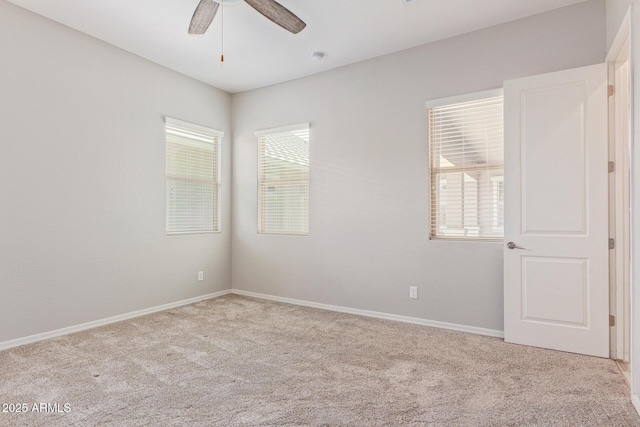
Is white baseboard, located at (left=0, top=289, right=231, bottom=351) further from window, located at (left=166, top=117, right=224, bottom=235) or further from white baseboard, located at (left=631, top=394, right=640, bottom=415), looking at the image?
white baseboard, located at (left=631, top=394, right=640, bottom=415)

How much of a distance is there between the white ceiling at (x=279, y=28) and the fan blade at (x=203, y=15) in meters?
0.38

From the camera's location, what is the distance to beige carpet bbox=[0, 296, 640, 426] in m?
1.98

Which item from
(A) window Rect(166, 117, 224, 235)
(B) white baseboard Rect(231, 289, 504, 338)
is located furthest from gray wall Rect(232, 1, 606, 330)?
(A) window Rect(166, 117, 224, 235)

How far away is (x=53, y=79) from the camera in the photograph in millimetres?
3311

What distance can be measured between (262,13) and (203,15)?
0.43 metres

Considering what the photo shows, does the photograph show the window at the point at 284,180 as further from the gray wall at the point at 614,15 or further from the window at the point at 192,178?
the gray wall at the point at 614,15

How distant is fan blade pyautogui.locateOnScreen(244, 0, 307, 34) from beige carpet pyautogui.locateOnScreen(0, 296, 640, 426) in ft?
8.39

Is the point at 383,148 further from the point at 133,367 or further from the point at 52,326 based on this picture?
the point at 52,326

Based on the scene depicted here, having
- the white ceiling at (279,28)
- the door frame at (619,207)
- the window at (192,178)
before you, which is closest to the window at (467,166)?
the white ceiling at (279,28)

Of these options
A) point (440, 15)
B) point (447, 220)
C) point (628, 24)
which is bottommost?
point (447, 220)

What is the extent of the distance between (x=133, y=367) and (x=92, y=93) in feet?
8.79

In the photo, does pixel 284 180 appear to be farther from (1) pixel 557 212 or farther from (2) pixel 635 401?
(2) pixel 635 401

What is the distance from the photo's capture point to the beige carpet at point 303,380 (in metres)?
1.98

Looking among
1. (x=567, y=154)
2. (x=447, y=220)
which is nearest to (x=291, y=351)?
(x=447, y=220)
